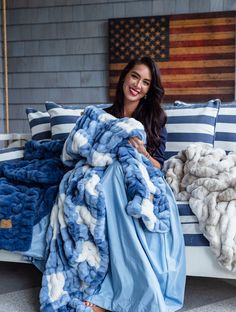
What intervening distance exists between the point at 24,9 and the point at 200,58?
1.87 m

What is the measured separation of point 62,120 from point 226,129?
895 mm

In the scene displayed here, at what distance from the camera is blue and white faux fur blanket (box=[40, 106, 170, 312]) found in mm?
1618

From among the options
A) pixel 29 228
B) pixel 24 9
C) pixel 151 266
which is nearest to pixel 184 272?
pixel 151 266

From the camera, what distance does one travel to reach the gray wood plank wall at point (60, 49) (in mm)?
4156

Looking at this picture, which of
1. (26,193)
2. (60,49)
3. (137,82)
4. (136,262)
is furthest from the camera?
(60,49)

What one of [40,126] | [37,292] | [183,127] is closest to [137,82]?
[183,127]

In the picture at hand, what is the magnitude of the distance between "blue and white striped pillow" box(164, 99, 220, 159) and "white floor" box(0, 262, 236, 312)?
688 mm

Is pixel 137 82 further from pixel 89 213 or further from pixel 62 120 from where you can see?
pixel 89 213

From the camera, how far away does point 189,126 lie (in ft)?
7.29

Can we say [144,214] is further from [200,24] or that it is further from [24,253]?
[200,24]

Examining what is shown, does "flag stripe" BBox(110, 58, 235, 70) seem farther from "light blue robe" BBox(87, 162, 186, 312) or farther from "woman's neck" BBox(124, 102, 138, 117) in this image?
"light blue robe" BBox(87, 162, 186, 312)

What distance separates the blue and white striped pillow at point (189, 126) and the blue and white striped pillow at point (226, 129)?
3 cm

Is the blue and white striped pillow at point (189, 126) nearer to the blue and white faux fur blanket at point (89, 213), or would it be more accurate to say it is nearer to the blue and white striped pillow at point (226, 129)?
the blue and white striped pillow at point (226, 129)

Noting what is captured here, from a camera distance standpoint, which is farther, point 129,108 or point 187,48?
point 187,48
